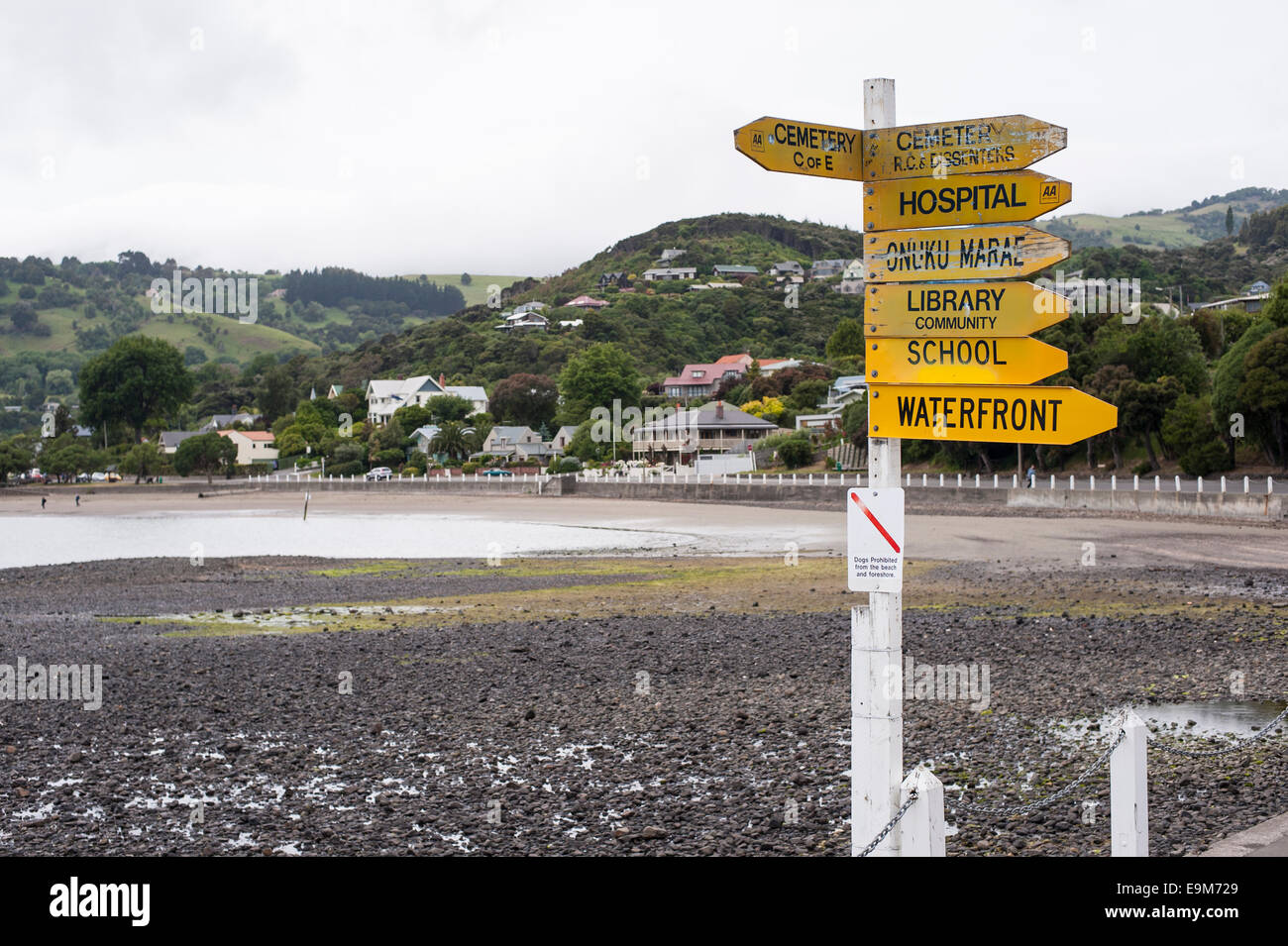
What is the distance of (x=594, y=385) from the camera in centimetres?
11350

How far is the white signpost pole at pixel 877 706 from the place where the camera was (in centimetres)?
508

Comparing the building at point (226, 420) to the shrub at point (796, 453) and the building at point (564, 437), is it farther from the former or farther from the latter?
the shrub at point (796, 453)

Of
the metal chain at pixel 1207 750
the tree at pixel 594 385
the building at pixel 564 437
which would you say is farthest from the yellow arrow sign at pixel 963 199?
the tree at pixel 594 385

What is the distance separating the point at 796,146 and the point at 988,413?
1.50m

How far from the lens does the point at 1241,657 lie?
13305 mm

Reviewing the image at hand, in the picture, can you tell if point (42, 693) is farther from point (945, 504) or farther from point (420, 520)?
point (420, 520)

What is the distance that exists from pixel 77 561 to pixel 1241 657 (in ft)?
101

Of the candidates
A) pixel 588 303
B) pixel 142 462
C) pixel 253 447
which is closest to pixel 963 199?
pixel 142 462

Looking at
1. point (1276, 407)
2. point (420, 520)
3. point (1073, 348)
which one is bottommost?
point (420, 520)

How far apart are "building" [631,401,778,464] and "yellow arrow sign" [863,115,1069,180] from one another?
83.9m

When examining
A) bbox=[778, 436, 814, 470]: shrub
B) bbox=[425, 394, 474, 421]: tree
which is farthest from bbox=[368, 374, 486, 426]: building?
bbox=[778, 436, 814, 470]: shrub

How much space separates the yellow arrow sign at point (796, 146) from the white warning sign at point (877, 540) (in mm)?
1514

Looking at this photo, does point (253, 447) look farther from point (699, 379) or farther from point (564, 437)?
point (699, 379)
